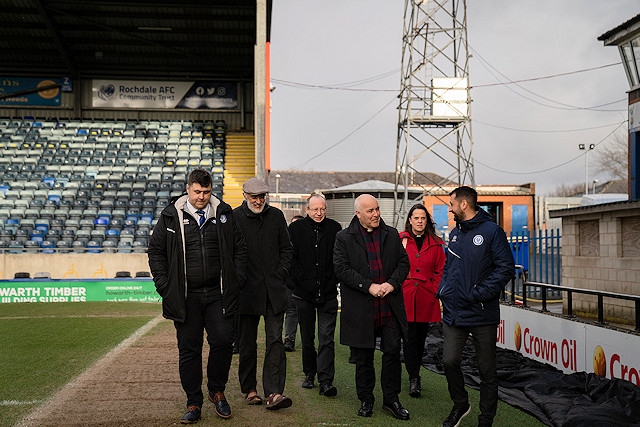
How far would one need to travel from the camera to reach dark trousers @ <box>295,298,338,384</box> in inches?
301

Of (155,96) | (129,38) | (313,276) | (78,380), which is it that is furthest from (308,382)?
(155,96)

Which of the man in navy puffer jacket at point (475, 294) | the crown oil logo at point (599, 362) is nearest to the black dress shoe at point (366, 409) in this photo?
the man in navy puffer jacket at point (475, 294)

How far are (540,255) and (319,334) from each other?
8.82 meters

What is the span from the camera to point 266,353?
273 inches

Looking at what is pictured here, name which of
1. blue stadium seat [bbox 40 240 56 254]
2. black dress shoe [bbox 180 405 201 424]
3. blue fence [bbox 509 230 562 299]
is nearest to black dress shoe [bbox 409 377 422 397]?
black dress shoe [bbox 180 405 201 424]

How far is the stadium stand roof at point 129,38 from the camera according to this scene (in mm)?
28797

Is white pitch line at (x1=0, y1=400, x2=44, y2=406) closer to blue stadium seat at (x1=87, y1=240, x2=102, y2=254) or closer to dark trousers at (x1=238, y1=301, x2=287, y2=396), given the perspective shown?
dark trousers at (x1=238, y1=301, x2=287, y2=396)

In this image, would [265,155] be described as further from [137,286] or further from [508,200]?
[508,200]

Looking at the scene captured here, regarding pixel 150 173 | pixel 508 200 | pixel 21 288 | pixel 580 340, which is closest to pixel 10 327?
pixel 21 288

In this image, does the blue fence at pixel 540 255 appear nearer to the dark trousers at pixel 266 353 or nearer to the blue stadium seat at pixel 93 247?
the dark trousers at pixel 266 353

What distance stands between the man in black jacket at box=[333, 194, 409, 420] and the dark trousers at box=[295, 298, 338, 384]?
929 mm

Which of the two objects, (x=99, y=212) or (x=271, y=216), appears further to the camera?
(x=99, y=212)

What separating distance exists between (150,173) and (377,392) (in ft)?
76.7

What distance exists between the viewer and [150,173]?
1167 inches
